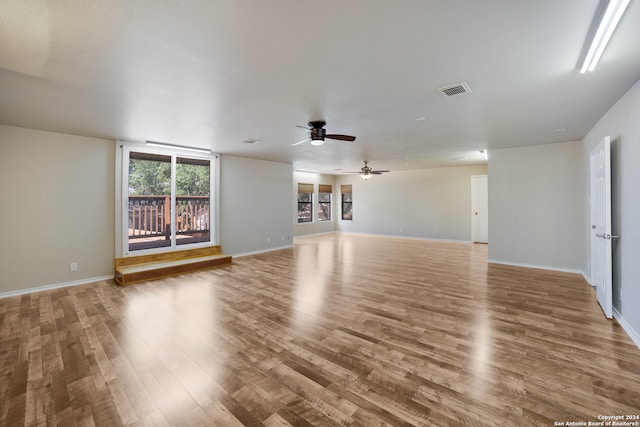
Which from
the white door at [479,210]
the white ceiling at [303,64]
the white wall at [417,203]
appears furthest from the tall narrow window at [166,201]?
the white door at [479,210]

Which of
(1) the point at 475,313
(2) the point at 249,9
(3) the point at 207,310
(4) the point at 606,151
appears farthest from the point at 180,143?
(4) the point at 606,151

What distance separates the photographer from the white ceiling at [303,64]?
166 centimetres

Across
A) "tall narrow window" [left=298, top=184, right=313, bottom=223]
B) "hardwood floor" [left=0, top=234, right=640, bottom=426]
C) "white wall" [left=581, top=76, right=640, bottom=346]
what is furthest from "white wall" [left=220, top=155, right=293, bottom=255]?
"white wall" [left=581, top=76, right=640, bottom=346]

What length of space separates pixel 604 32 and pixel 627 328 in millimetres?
2916

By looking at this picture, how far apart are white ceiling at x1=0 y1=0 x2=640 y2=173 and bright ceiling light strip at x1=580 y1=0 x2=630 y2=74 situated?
0.25ft

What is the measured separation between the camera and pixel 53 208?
14.6ft

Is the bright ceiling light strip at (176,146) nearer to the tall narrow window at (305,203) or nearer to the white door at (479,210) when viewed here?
the tall narrow window at (305,203)

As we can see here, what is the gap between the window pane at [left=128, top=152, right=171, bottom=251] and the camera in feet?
17.6

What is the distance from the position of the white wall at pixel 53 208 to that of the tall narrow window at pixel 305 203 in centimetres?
640

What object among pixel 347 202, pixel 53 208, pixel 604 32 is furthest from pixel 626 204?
pixel 347 202

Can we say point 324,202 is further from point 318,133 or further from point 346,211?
point 318,133

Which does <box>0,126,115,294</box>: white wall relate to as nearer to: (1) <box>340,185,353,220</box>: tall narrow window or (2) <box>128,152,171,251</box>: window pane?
(2) <box>128,152,171,251</box>: window pane

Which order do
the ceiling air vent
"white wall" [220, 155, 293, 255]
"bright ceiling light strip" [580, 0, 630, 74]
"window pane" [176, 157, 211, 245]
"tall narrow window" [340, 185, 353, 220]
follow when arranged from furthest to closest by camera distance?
"tall narrow window" [340, 185, 353, 220]
"white wall" [220, 155, 293, 255]
"window pane" [176, 157, 211, 245]
the ceiling air vent
"bright ceiling light strip" [580, 0, 630, 74]

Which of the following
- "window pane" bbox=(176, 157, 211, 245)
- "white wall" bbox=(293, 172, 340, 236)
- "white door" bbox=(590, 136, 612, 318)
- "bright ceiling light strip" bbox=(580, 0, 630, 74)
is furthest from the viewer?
"white wall" bbox=(293, 172, 340, 236)
